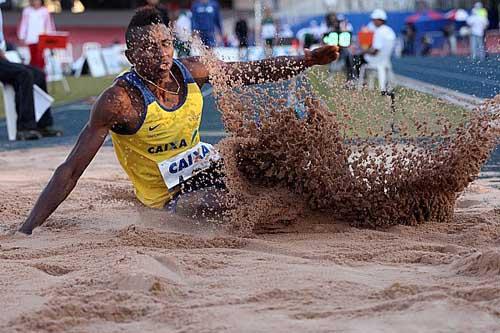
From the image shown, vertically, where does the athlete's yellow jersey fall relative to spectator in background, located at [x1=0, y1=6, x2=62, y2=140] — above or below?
above

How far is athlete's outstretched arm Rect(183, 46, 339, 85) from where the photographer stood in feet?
17.7

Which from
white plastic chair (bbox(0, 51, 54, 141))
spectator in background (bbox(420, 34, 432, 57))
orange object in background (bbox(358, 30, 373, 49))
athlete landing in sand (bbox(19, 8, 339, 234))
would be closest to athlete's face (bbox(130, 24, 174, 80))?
athlete landing in sand (bbox(19, 8, 339, 234))

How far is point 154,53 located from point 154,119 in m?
0.36

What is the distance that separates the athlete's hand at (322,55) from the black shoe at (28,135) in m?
6.63

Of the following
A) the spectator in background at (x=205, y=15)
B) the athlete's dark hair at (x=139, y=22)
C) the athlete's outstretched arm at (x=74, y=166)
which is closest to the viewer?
the athlete's outstretched arm at (x=74, y=166)

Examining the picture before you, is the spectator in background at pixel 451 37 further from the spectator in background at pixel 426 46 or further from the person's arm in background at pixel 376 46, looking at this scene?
the person's arm in background at pixel 376 46

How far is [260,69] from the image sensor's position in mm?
5473

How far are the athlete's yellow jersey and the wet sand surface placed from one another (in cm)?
20

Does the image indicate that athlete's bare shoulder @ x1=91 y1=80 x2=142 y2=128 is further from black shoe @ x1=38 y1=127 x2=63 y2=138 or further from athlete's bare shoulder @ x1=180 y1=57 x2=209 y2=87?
black shoe @ x1=38 y1=127 x2=63 y2=138

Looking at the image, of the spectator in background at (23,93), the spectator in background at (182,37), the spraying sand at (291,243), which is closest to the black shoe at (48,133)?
the spectator in background at (23,93)

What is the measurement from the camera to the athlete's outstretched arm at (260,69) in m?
5.38

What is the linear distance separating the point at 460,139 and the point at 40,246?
7.54ft

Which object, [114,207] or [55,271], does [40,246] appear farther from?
[114,207]

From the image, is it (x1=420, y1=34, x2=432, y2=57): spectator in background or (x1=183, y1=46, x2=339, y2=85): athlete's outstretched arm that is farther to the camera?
(x1=420, y1=34, x2=432, y2=57): spectator in background
